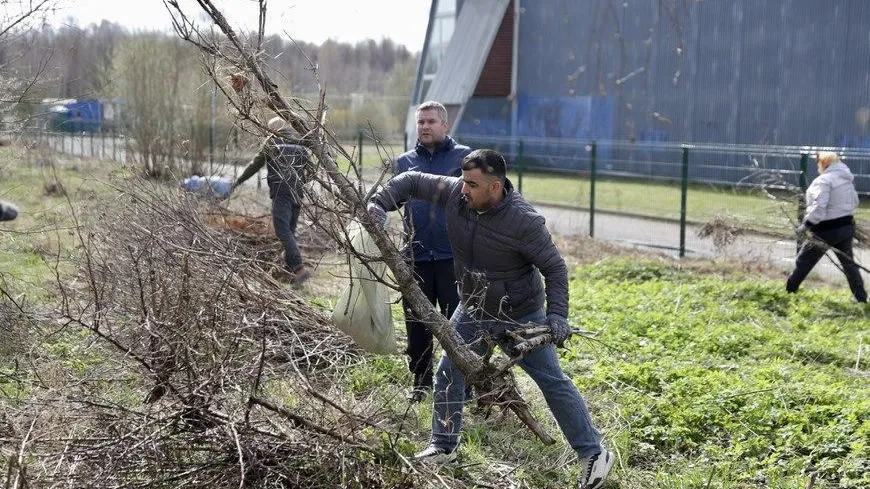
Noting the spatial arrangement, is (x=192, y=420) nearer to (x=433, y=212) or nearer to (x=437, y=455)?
(x=437, y=455)

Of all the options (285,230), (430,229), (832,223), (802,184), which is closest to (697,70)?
(802,184)

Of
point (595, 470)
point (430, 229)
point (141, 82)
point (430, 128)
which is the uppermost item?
point (141, 82)

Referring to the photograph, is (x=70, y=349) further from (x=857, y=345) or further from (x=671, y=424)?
(x=857, y=345)

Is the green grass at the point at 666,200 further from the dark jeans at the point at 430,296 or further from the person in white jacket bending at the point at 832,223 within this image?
the dark jeans at the point at 430,296

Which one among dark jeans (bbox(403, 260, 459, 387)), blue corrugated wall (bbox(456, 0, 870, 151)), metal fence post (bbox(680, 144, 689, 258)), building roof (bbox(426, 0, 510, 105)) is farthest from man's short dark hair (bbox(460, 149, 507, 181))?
building roof (bbox(426, 0, 510, 105))

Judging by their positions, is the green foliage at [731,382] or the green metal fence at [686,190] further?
the green metal fence at [686,190]

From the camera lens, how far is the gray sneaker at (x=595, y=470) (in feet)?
15.7

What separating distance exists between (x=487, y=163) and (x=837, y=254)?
648 cm

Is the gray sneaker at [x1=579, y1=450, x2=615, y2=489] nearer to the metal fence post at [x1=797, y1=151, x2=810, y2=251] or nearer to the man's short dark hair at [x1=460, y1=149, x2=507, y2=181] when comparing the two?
the man's short dark hair at [x1=460, y1=149, x2=507, y2=181]

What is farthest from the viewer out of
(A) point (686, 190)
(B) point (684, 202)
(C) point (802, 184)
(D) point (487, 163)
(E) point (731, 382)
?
(A) point (686, 190)

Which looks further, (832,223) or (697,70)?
(697,70)

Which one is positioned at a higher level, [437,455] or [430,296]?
[430,296]

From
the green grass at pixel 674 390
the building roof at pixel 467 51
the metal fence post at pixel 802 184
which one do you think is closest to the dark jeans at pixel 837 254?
the green grass at pixel 674 390

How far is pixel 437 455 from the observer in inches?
192
